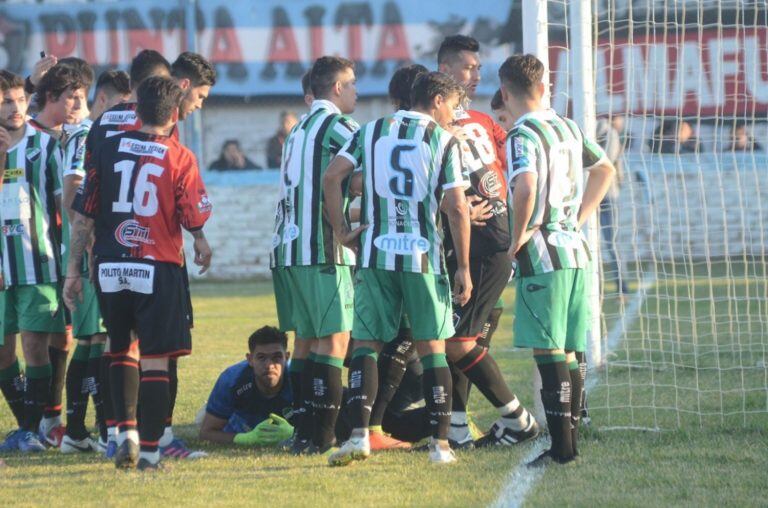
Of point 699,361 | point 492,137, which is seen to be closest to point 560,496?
point 492,137

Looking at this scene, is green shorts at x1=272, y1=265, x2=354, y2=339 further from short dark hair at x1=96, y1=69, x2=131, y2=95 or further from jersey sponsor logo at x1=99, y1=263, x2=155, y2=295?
short dark hair at x1=96, y1=69, x2=131, y2=95

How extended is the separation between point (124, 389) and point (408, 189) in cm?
177

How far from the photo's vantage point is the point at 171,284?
5910 millimetres

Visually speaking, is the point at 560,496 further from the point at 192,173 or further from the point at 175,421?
the point at 175,421

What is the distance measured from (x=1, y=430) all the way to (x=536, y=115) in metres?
3.91

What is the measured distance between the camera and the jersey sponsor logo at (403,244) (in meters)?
5.91

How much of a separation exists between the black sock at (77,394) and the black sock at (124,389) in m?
0.73

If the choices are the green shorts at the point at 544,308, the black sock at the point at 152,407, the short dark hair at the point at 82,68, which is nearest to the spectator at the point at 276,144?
the short dark hair at the point at 82,68

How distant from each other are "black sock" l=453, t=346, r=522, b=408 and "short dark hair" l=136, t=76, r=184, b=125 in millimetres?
2080

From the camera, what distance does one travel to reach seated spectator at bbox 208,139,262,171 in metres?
19.5

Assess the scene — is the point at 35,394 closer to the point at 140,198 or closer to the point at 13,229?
the point at 13,229

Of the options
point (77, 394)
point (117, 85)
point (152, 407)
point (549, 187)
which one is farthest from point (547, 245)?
point (77, 394)

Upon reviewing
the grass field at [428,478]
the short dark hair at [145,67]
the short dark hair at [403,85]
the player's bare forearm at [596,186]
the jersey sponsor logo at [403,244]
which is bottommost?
the grass field at [428,478]

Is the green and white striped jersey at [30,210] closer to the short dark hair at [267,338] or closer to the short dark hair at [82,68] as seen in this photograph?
the short dark hair at [82,68]
